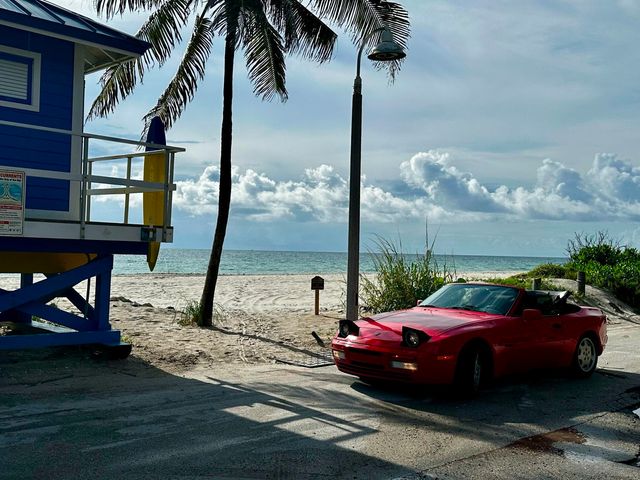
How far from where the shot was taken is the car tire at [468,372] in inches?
325

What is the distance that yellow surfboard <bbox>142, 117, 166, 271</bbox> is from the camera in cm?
1058

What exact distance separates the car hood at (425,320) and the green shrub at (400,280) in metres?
6.85

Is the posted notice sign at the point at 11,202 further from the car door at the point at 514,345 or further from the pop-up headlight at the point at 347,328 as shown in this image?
the car door at the point at 514,345

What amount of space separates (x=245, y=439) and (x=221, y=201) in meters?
9.15

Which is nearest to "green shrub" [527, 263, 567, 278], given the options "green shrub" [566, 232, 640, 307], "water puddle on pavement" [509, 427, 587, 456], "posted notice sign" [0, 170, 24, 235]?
"green shrub" [566, 232, 640, 307]

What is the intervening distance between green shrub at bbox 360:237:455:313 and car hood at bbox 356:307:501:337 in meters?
6.85

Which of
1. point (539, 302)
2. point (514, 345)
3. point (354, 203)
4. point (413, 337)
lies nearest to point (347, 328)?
point (413, 337)

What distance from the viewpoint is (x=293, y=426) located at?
6.95m

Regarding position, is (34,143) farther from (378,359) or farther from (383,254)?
(383,254)

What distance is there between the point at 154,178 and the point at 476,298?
4967 mm

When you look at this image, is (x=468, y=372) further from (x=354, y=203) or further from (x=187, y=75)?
(x=187, y=75)

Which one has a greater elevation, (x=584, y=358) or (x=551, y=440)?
(x=584, y=358)

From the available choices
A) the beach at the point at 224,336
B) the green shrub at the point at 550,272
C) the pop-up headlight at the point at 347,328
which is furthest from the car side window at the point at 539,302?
the green shrub at the point at 550,272

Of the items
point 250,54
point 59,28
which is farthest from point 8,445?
point 250,54
